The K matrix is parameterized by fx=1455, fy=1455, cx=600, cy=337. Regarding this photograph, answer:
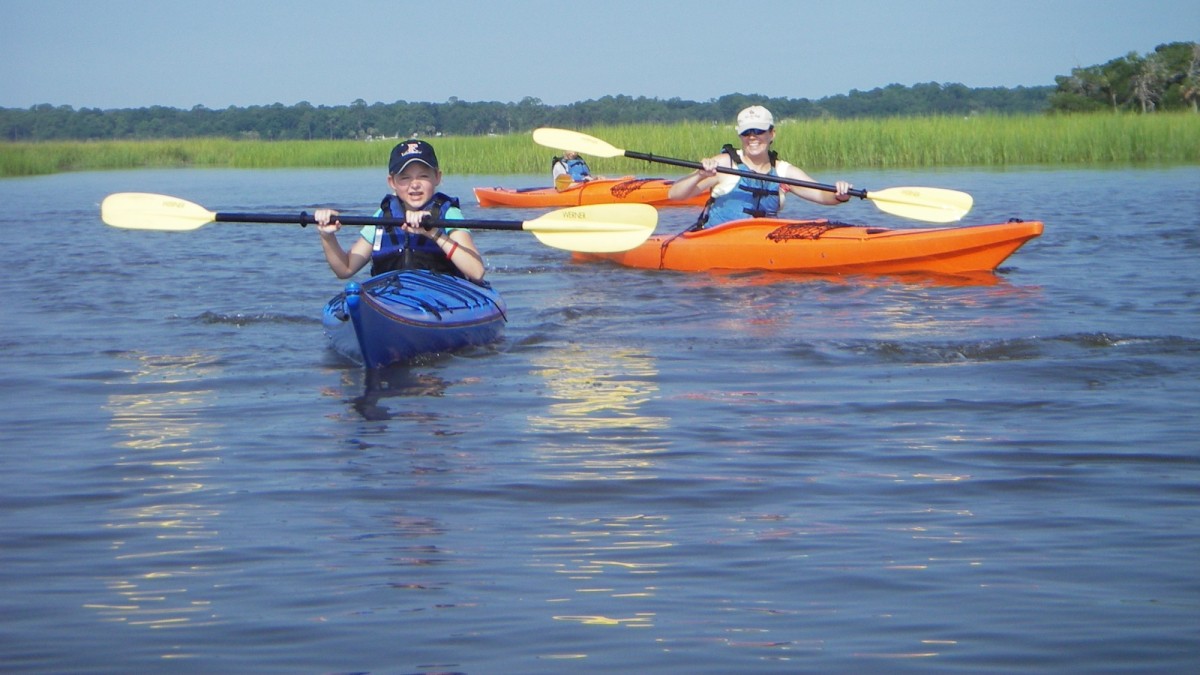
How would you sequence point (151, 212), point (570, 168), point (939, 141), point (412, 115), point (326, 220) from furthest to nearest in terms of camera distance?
point (412, 115) < point (939, 141) < point (570, 168) < point (151, 212) < point (326, 220)

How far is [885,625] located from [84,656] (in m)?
1.64

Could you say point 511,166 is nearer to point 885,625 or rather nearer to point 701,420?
point 701,420

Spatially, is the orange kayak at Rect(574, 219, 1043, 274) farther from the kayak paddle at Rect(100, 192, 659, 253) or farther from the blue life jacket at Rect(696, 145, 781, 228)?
the kayak paddle at Rect(100, 192, 659, 253)

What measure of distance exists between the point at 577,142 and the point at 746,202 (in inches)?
50.7

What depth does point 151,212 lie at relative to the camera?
7070 millimetres

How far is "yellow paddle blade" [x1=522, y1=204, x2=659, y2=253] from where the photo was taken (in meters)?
6.91

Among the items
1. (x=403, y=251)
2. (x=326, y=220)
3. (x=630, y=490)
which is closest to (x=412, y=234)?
(x=403, y=251)

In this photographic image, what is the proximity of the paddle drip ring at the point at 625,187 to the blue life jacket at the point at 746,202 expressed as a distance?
6290 mm

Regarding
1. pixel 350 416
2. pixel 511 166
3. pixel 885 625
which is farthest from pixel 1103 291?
pixel 511 166

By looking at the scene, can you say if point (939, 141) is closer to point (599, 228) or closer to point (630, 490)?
point (599, 228)

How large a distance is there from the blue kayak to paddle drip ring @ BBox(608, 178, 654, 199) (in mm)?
9475

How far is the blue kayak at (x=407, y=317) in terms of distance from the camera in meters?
5.94

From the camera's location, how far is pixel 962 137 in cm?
2320

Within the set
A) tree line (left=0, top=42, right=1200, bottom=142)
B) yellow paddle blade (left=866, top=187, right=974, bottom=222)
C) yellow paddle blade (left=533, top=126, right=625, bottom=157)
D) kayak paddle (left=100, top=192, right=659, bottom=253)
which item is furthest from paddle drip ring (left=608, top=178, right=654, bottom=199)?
tree line (left=0, top=42, right=1200, bottom=142)
